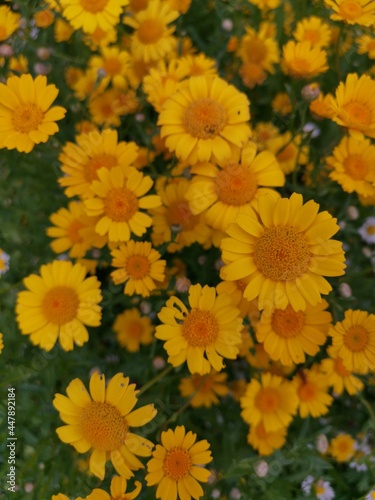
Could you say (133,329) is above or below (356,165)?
below

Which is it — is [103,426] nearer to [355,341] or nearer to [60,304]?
[60,304]

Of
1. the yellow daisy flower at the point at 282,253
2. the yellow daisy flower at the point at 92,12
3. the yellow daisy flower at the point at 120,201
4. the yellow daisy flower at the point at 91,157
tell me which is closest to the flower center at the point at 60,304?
the yellow daisy flower at the point at 120,201

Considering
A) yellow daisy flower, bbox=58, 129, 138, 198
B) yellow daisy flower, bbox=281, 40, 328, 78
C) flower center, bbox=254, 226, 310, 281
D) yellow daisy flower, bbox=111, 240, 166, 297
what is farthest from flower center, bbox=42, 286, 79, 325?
yellow daisy flower, bbox=281, 40, 328, 78

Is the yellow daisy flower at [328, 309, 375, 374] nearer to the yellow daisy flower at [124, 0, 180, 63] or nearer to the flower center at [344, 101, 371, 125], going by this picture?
the flower center at [344, 101, 371, 125]

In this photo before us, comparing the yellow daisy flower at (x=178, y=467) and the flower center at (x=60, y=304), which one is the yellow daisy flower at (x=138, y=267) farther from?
the yellow daisy flower at (x=178, y=467)

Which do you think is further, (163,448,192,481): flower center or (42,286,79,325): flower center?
(42,286,79,325): flower center

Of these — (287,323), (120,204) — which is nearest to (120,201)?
(120,204)
